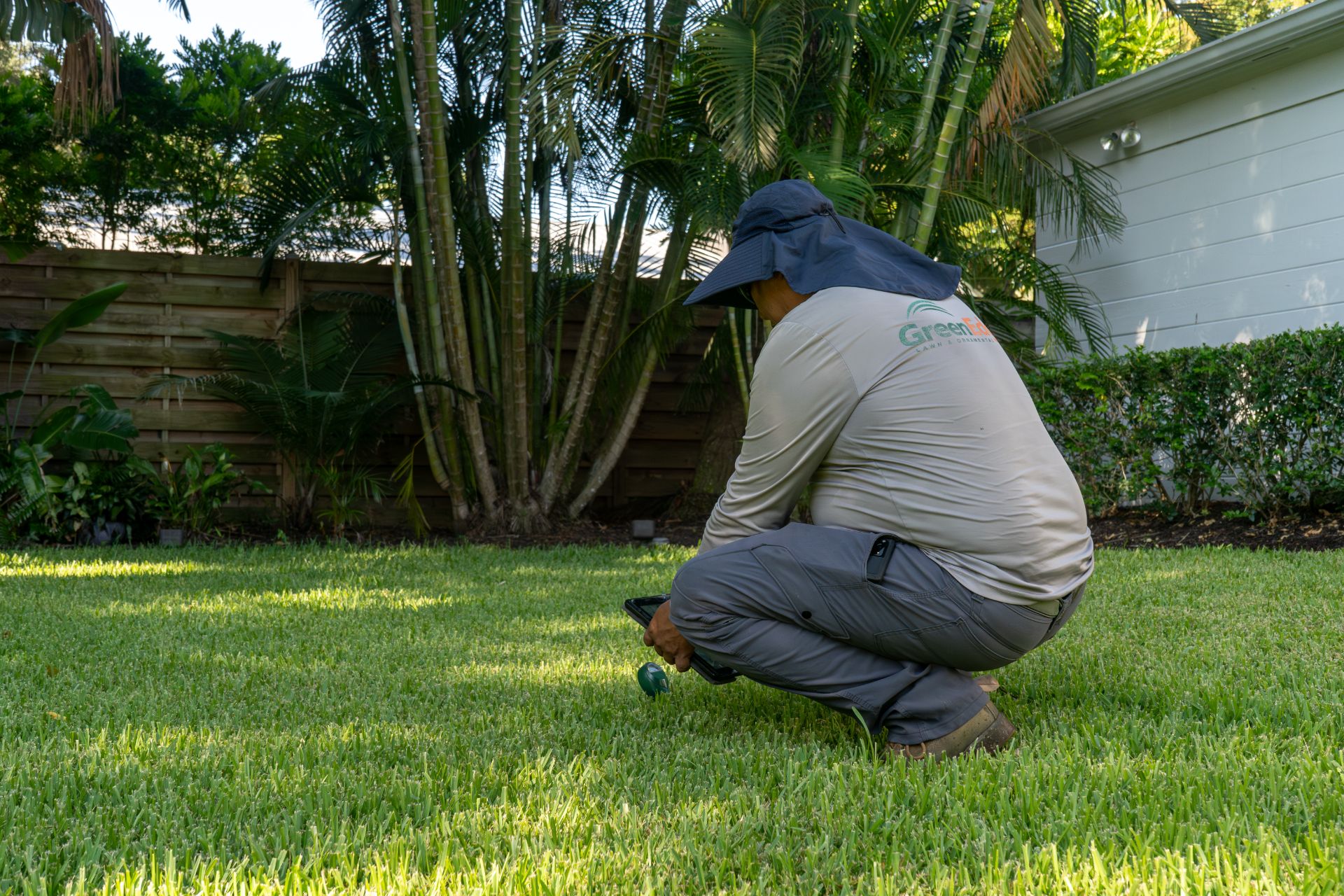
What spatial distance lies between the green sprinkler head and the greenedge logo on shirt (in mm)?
1247

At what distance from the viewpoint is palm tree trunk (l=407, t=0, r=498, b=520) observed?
283 inches

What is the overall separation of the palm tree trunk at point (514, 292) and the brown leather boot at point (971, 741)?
5.60 m

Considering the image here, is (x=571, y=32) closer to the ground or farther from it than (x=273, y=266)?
farther from it

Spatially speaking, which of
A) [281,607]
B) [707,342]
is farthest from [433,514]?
[281,607]

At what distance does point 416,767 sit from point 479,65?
23.1 ft

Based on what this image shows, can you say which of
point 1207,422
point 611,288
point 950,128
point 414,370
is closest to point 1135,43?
point 950,128

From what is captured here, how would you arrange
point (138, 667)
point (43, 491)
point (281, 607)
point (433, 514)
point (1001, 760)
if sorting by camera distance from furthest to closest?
point (433, 514)
point (43, 491)
point (281, 607)
point (138, 667)
point (1001, 760)

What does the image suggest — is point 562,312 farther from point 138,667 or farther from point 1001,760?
point 1001,760

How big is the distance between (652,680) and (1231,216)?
7690 millimetres

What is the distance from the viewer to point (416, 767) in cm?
251

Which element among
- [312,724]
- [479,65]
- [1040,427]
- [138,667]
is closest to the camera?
[1040,427]

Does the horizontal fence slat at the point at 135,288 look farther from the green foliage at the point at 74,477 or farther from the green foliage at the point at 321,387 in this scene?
the green foliage at the point at 74,477

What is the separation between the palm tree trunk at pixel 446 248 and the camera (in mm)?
7199

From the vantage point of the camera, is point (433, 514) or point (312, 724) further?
point (433, 514)
